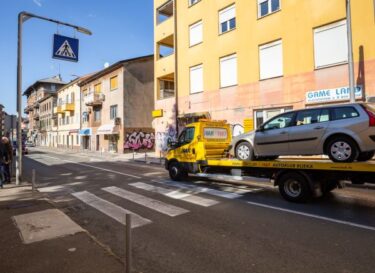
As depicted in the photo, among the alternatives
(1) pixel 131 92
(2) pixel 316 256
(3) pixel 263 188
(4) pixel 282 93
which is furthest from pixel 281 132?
(1) pixel 131 92

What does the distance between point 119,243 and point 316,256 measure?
10.2ft

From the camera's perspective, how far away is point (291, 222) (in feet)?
19.5

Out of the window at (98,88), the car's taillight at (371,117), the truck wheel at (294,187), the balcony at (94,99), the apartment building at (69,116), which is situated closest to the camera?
the car's taillight at (371,117)

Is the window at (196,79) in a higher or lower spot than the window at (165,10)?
lower

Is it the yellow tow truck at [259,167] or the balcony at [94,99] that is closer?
the yellow tow truck at [259,167]

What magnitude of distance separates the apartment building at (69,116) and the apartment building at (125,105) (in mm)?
8400

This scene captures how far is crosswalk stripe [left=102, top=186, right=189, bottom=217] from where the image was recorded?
705cm

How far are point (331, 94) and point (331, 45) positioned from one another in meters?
2.37

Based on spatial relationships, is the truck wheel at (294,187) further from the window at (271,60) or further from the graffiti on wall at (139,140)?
the graffiti on wall at (139,140)

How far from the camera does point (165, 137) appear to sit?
24.6 metres

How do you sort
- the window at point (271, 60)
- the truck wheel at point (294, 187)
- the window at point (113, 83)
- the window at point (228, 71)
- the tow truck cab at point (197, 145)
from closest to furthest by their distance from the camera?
the truck wheel at point (294, 187) < the tow truck cab at point (197, 145) < the window at point (271, 60) < the window at point (228, 71) < the window at point (113, 83)

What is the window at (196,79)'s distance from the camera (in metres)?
21.1

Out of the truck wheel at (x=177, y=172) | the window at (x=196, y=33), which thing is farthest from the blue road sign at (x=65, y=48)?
the window at (x=196, y=33)

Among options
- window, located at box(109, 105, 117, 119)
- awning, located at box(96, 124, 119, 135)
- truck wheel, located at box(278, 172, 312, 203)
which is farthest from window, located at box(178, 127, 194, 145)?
window, located at box(109, 105, 117, 119)
